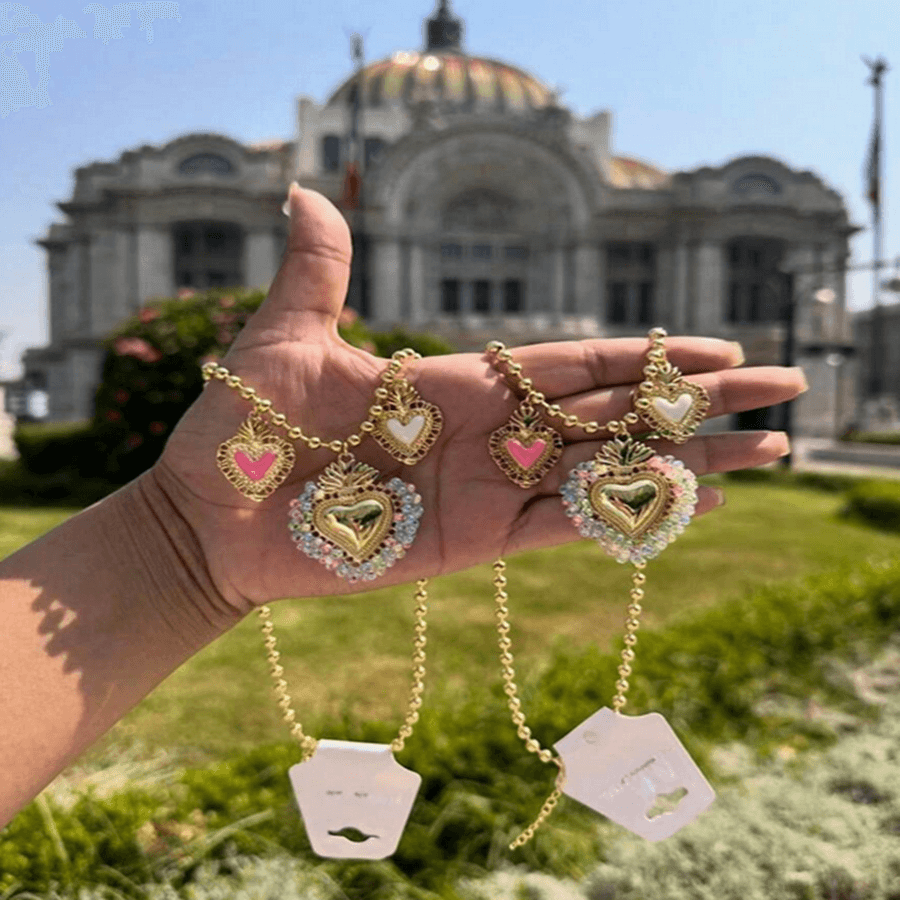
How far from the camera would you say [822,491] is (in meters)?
14.6

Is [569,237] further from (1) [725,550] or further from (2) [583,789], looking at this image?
(2) [583,789]

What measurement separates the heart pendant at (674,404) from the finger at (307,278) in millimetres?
892

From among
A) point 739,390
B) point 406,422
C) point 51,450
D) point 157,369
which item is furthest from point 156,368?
point 739,390

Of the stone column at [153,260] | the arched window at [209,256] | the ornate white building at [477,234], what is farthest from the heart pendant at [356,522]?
the arched window at [209,256]

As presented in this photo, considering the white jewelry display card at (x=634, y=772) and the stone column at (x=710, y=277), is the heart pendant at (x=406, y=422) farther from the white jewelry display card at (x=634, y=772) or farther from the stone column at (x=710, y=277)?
the stone column at (x=710, y=277)

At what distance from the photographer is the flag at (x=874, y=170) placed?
2973 centimetres

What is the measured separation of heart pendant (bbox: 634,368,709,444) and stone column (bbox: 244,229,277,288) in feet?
101

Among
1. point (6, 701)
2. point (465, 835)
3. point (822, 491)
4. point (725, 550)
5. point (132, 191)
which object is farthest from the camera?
point (132, 191)

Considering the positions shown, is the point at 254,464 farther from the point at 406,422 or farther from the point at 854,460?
the point at 854,460

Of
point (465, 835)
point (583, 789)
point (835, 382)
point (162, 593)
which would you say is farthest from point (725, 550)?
point (835, 382)

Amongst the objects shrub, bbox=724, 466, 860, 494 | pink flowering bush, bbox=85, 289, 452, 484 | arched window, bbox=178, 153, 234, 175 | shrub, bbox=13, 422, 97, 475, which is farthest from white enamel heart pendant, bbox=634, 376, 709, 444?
arched window, bbox=178, 153, 234, 175

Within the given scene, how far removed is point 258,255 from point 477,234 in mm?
9503

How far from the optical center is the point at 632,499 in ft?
6.47

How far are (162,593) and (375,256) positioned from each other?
98.8 ft
